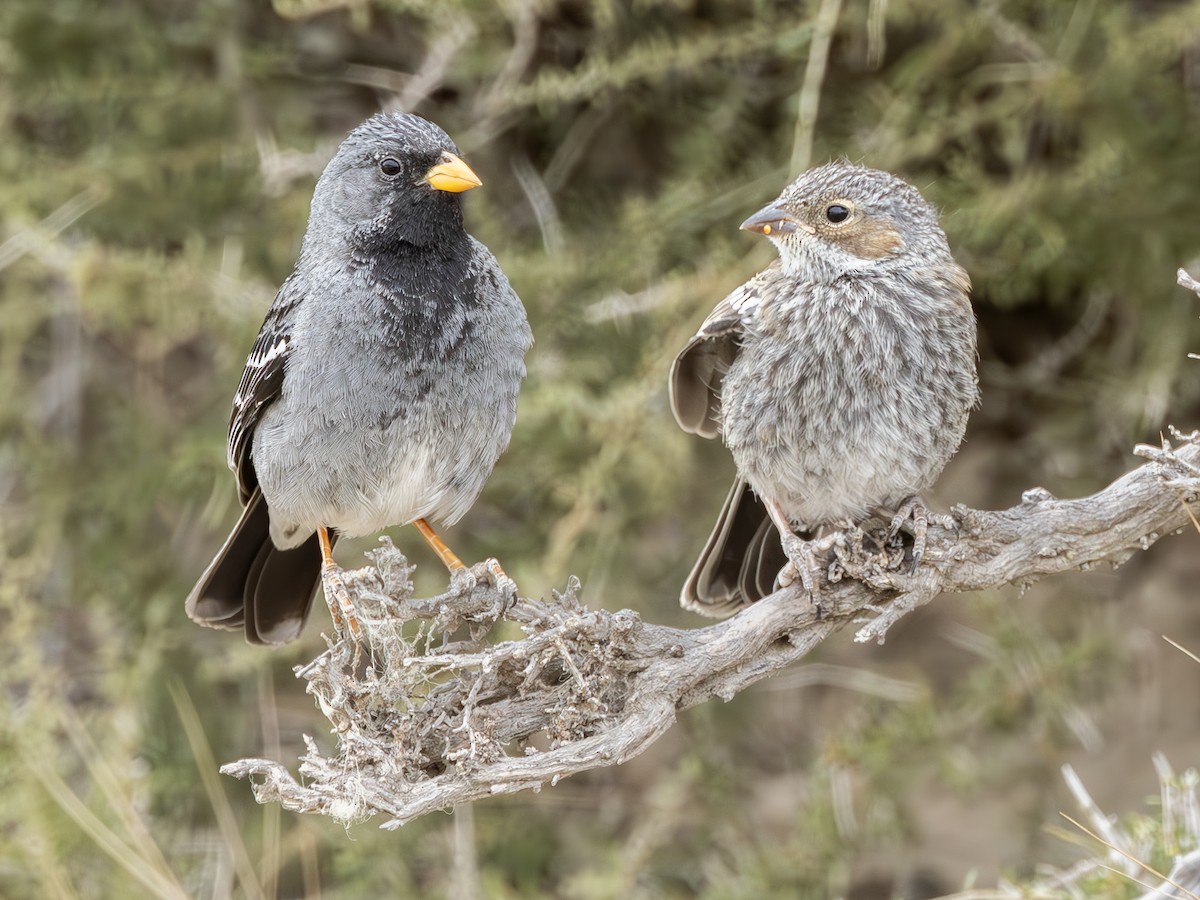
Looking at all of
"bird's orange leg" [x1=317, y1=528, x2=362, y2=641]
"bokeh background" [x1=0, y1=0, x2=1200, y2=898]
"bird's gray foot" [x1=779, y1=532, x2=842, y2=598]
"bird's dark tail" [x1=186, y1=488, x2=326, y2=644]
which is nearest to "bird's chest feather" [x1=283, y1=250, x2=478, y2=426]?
"bird's orange leg" [x1=317, y1=528, x2=362, y2=641]

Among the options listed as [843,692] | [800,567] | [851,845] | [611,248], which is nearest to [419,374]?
[800,567]

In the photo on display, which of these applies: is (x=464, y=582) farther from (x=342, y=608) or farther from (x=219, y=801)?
(x=219, y=801)

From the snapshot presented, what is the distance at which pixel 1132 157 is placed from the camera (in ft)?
15.3

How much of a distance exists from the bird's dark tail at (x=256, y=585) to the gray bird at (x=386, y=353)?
250 mm

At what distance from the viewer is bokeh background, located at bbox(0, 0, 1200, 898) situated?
475 centimetres

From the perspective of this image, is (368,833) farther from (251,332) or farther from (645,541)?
(251,332)

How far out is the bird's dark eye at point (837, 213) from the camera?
140 inches

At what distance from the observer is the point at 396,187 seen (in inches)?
136

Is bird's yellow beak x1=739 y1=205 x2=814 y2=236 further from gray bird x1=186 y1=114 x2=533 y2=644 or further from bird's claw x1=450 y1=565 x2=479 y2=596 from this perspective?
bird's claw x1=450 y1=565 x2=479 y2=596

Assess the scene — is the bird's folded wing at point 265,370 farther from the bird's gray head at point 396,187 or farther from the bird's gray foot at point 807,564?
the bird's gray foot at point 807,564

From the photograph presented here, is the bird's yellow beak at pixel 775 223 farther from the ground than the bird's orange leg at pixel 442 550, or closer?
farther from the ground

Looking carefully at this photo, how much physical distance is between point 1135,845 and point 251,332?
3.20 m

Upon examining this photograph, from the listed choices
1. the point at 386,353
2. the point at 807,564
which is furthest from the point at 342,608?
the point at 807,564

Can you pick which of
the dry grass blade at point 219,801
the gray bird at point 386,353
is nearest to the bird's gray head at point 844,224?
the gray bird at point 386,353
